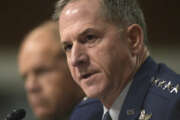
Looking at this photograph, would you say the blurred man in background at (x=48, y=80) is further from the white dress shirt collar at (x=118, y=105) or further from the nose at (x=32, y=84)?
the white dress shirt collar at (x=118, y=105)

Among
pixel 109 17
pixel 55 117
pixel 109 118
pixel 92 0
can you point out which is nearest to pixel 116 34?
pixel 109 17

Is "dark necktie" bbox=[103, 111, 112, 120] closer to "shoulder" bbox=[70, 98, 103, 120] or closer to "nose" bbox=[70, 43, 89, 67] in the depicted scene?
"shoulder" bbox=[70, 98, 103, 120]

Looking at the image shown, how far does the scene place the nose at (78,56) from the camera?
4.70ft

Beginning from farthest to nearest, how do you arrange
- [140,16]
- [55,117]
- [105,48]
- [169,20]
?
[169,20], [55,117], [140,16], [105,48]

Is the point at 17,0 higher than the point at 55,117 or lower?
higher

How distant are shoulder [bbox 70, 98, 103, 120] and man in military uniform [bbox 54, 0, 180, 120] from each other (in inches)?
4.3

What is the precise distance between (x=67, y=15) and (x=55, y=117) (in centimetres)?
104

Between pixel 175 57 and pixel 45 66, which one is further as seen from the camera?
pixel 175 57

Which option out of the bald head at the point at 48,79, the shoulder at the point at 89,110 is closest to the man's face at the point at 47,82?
the bald head at the point at 48,79

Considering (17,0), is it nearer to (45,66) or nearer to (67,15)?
(45,66)

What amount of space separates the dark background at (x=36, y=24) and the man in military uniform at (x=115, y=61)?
217 centimetres

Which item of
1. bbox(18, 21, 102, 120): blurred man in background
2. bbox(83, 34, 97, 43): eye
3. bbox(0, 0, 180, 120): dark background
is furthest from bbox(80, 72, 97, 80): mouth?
bbox(0, 0, 180, 120): dark background

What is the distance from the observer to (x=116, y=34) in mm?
1492

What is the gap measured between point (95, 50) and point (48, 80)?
3.53 feet
